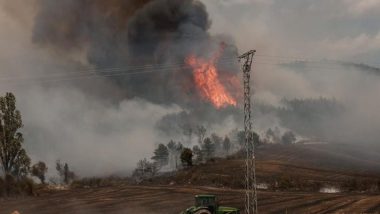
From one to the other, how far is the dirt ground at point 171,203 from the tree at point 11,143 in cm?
1175

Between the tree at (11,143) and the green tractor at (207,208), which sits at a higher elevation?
the tree at (11,143)

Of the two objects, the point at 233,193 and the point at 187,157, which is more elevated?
the point at 187,157

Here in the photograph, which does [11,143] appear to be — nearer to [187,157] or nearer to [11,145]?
[11,145]

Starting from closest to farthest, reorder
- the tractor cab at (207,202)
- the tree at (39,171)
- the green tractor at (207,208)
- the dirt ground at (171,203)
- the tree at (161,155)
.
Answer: the green tractor at (207,208), the tractor cab at (207,202), the dirt ground at (171,203), the tree at (39,171), the tree at (161,155)

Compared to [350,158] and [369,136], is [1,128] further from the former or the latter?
[369,136]

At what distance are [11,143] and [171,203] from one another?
1394 inches


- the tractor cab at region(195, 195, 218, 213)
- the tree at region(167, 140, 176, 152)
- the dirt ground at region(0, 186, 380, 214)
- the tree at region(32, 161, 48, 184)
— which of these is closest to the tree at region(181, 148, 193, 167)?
the dirt ground at region(0, 186, 380, 214)

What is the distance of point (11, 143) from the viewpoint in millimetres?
79500

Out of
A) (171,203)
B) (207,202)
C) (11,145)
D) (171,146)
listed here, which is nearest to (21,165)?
(11,145)

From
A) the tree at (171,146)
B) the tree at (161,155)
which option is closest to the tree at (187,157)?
the tree at (161,155)

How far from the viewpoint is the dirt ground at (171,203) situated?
5024 centimetres

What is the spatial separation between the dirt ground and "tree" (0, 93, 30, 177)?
1175 cm

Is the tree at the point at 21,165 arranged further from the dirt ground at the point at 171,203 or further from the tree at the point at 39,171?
the tree at the point at 39,171

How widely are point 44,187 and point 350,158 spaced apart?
277ft
